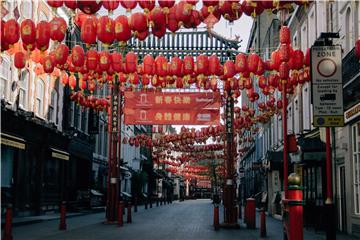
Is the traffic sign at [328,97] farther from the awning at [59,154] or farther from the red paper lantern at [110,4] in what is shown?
the awning at [59,154]

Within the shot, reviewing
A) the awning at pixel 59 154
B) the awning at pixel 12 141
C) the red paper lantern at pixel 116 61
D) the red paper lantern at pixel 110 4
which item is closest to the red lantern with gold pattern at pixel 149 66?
the red paper lantern at pixel 116 61

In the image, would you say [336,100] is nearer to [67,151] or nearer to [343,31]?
[343,31]

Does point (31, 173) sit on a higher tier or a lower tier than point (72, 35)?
lower

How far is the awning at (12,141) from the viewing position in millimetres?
21867

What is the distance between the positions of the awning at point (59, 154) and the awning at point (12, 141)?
5.01 metres

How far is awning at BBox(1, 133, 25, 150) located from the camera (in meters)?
21.9

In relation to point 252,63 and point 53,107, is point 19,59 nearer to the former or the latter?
point 252,63

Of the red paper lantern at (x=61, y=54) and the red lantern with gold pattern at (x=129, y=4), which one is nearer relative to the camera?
the red lantern with gold pattern at (x=129, y=4)

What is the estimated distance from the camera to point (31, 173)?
27.3 m

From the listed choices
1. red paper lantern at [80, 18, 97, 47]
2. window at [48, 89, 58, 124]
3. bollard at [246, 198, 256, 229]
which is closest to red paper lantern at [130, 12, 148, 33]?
red paper lantern at [80, 18, 97, 47]

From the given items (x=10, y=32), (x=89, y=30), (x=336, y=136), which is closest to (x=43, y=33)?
(x=10, y=32)

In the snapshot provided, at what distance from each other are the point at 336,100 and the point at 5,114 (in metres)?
15.8

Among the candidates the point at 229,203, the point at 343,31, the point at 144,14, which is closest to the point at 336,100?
the point at 144,14

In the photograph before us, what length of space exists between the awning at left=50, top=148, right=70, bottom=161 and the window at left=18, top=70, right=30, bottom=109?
419cm
